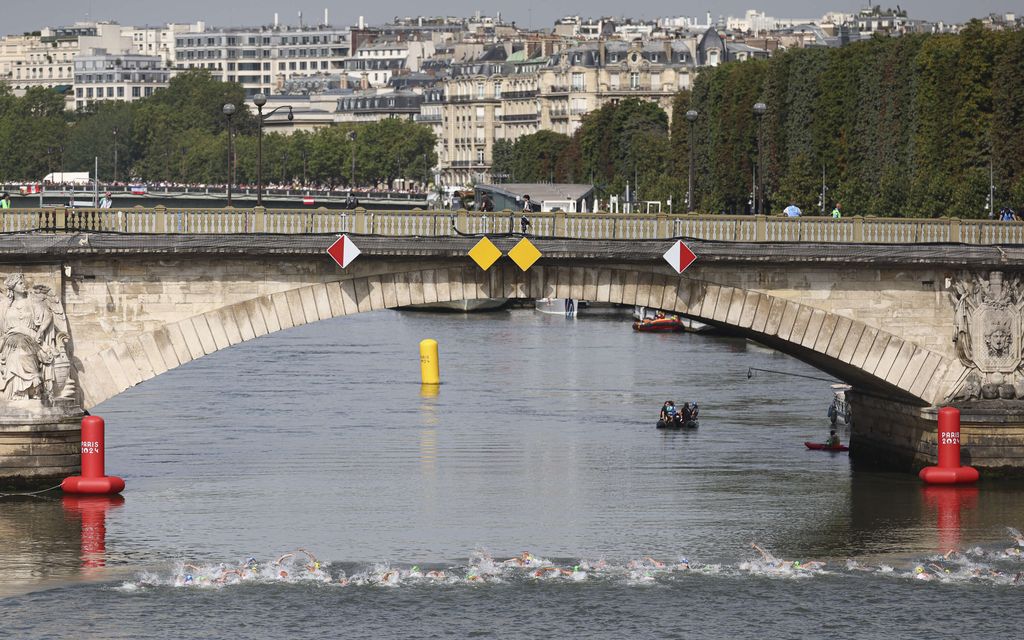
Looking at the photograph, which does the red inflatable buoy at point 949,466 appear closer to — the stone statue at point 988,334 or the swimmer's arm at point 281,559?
the stone statue at point 988,334

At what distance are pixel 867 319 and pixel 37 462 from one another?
17.5 m

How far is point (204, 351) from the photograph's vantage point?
46.2m

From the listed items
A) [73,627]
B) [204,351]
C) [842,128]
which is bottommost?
[73,627]

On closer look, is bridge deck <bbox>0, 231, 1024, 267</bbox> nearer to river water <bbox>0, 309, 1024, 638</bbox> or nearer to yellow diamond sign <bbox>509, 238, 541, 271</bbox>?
yellow diamond sign <bbox>509, 238, 541, 271</bbox>

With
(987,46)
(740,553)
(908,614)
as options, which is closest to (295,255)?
(740,553)

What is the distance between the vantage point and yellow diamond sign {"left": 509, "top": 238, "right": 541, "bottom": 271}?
154 ft

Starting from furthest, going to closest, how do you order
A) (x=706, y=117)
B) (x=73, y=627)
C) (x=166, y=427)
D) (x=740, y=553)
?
(x=706, y=117) → (x=166, y=427) → (x=740, y=553) → (x=73, y=627)

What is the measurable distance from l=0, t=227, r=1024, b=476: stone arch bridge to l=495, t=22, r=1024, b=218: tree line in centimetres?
3211

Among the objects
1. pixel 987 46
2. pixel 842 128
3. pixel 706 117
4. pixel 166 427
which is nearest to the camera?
pixel 166 427

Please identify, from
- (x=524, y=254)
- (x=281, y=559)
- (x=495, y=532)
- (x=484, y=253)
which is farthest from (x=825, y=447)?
(x=281, y=559)

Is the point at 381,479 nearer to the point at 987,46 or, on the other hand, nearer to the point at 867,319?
the point at 867,319

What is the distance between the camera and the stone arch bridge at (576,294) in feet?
151

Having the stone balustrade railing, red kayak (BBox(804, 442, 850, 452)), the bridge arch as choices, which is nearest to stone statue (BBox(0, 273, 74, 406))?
the bridge arch

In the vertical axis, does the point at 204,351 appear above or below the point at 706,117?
below
